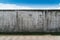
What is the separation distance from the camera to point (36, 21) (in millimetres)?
2703

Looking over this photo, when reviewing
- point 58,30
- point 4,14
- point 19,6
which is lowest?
point 58,30

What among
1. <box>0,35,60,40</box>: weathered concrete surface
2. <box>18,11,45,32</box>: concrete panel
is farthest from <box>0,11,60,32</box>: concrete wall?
<box>0,35,60,40</box>: weathered concrete surface

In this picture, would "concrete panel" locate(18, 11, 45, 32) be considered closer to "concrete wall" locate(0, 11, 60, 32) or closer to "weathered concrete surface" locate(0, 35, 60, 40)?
"concrete wall" locate(0, 11, 60, 32)

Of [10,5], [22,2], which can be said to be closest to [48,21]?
[22,2]

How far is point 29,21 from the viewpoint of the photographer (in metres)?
2.70

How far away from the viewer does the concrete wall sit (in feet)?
8.78

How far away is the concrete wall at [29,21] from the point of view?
2676 millimetres

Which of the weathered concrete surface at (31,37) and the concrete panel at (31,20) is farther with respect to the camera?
the concrete panel at (31,20)

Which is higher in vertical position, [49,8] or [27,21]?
[49,8]

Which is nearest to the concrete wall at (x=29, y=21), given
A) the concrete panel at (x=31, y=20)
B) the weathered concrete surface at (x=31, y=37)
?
the concrete panel at (x=31, y=20)

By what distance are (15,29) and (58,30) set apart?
106 centimetres

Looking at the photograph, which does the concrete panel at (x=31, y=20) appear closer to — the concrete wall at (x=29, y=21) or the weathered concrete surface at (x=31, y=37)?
the concrete wall at (x=29, y=21)

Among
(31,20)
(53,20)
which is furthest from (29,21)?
(53,20)

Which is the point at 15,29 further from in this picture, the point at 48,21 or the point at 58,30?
the point at 58,30
